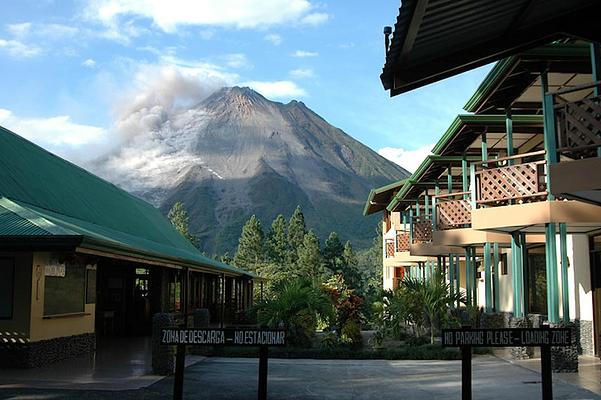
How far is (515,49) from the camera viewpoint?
24.0ft

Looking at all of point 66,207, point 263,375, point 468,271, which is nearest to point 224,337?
point 263,375

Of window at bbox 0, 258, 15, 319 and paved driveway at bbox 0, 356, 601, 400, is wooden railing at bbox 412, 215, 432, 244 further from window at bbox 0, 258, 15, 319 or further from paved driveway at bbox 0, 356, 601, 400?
window at bbox 0, 258, 15, 319

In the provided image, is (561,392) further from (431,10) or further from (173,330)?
(431,10)

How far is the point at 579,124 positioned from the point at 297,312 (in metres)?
11.9

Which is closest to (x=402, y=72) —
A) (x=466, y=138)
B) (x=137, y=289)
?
(x=466, y=138)

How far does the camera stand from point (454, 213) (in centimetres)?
2195

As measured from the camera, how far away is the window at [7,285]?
14055mm

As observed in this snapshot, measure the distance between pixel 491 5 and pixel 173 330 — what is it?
5.50 meters

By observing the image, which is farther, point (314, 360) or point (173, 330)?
point (314, 360)

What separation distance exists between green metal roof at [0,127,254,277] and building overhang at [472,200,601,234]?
7626 mm

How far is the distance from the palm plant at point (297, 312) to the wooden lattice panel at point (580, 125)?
1113cm

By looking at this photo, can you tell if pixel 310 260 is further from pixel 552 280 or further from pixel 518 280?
pixel 552 280

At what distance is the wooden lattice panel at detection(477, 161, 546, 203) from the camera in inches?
602

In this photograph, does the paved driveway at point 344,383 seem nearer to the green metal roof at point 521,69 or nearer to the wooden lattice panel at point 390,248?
the green metal roof at point 521,69
